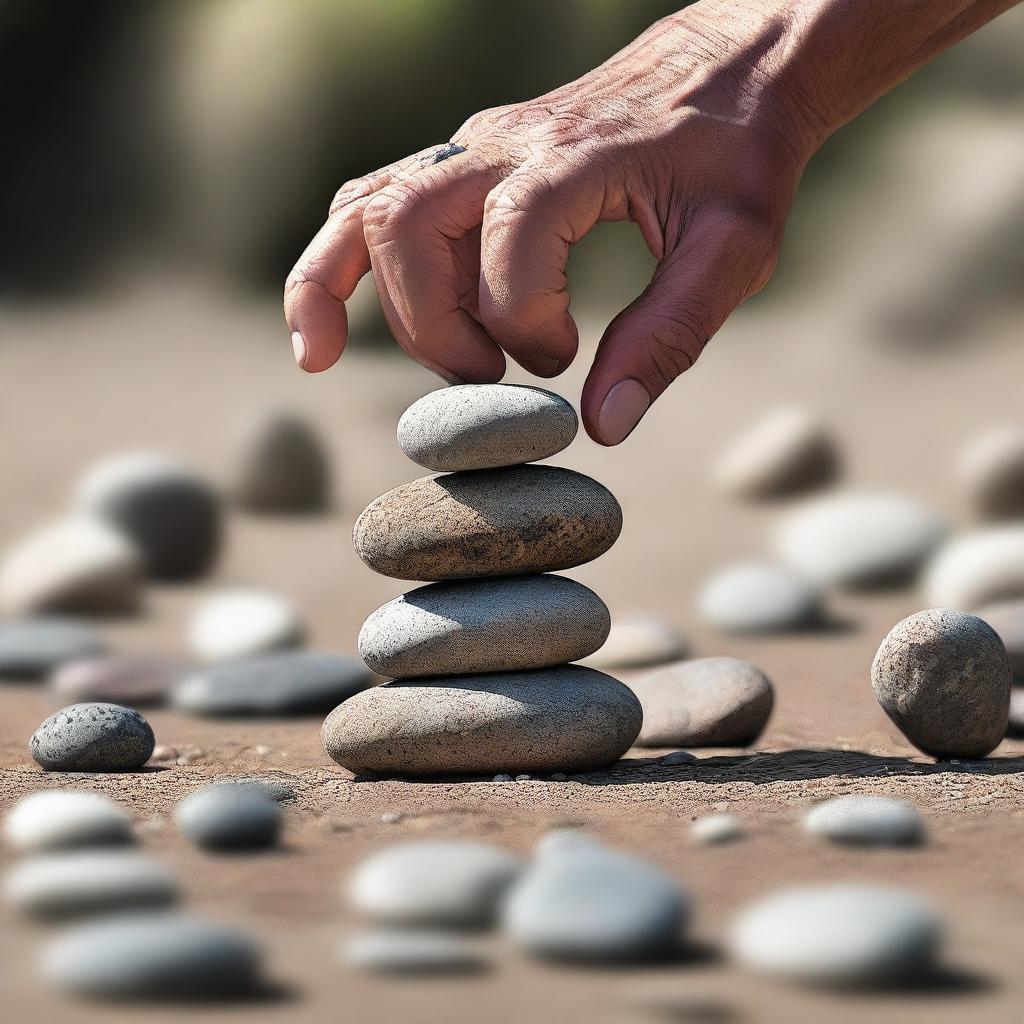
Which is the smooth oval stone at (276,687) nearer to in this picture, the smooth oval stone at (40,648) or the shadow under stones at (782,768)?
the smooth oval stone at (40,648)

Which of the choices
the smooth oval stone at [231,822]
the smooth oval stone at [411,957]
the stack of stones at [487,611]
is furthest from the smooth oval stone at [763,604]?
the smooth oval stone at [411,957]

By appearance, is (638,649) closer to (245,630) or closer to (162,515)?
(245,630)

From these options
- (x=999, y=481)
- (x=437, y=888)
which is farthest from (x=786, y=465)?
(x=437, y=888)

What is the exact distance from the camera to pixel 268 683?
3398 millimetres

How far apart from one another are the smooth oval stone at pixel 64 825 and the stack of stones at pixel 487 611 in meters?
0.63

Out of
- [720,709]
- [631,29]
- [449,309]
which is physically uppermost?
[631,29]

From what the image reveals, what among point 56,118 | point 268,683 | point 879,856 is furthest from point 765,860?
point 56,118

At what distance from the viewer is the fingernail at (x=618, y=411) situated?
94.0 inches

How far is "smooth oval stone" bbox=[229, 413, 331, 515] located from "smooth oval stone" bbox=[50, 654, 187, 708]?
3264 millimetres

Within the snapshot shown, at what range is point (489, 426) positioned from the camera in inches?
94.5

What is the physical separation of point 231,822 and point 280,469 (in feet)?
17.4

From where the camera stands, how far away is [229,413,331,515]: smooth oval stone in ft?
23.1

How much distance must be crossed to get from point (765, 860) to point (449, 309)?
108 centimetres

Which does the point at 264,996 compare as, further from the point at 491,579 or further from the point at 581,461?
the point at 581,461
